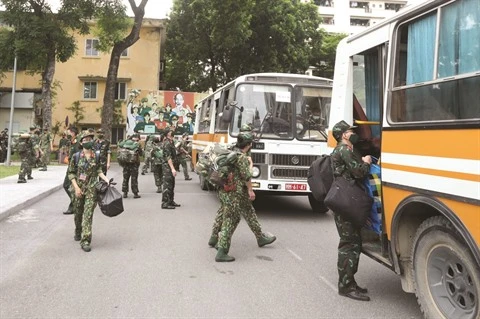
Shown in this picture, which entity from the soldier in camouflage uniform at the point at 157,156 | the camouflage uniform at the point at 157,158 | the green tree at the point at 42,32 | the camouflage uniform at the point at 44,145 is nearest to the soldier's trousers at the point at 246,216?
the soldier in camouflage uniform at the point at 157,156

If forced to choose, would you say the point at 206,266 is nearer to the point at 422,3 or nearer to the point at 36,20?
the point at 422,3

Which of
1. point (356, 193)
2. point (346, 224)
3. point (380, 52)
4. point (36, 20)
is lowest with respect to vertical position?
point (346, 224)

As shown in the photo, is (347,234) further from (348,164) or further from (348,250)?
(348,164)

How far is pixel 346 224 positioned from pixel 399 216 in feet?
2.27

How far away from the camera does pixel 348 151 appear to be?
172 inches

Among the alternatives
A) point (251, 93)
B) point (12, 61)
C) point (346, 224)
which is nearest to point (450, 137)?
point (346, 224)

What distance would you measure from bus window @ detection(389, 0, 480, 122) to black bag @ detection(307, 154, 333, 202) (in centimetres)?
98

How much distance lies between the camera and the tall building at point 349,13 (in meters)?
62.8

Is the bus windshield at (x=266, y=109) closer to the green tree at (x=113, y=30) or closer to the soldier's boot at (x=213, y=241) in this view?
the soldier's boot at (x=213, y=241)

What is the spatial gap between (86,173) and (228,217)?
2.24 m

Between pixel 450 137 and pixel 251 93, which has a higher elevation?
pixel 251 93

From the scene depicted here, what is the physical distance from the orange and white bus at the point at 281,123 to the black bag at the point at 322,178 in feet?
12.9

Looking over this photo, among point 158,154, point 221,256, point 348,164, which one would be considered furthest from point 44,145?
point 348,164

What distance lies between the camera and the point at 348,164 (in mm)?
4305
